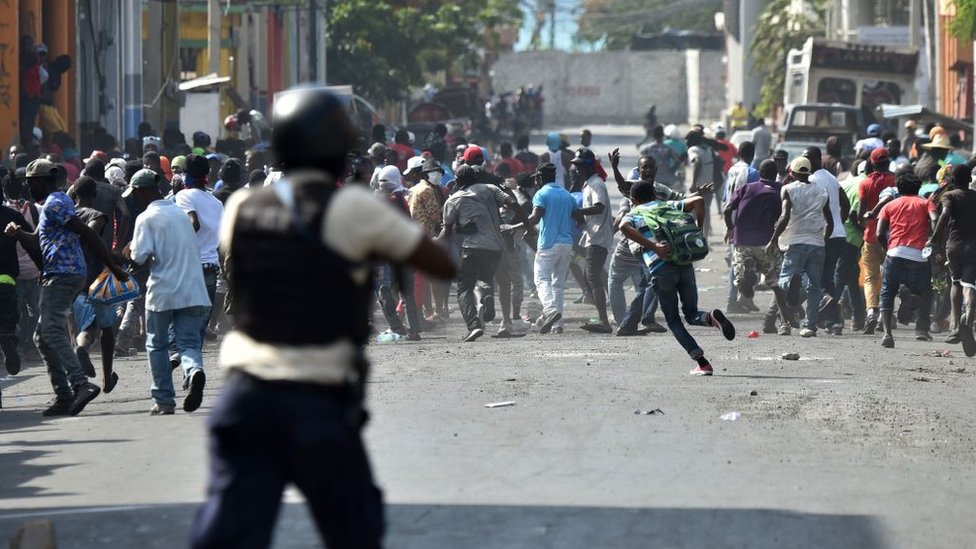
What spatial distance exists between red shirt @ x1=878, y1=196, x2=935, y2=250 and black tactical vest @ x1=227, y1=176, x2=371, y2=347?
1147cm

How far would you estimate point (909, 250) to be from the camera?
16219mm

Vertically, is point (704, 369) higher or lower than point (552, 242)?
lower

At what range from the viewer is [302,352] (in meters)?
5.35

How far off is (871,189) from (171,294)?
27.1 ft

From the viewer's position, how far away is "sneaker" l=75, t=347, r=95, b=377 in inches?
524

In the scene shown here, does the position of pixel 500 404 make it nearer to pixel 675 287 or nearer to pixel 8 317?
pixel 675 287

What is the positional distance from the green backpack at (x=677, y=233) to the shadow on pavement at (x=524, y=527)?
5255mm

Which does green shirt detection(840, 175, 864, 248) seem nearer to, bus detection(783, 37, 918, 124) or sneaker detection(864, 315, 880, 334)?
sneaker detection(864, 315, 880, 334)

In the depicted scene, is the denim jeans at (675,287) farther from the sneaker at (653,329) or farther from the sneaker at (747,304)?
the sneaker at (747,304)

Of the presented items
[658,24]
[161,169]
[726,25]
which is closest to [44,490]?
[161,169]

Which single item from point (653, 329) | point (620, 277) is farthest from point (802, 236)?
point (620, 277)

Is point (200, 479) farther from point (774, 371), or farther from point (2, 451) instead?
point (774, 371)

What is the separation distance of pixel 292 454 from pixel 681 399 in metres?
7.10

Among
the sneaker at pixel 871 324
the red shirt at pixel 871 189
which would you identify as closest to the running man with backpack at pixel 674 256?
the sneaker at pixel 871 324
